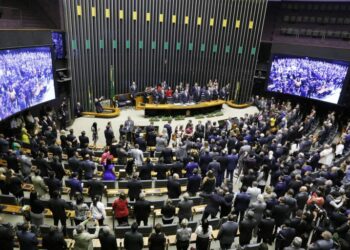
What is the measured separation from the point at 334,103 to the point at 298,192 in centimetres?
1053

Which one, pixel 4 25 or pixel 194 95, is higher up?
pixel 4 25

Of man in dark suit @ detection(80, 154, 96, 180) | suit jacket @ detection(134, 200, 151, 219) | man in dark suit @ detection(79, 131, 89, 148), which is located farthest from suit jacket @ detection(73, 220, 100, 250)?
man in dark suit @ detection(79, 131, 89, 148)

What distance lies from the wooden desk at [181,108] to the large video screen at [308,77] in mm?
3921

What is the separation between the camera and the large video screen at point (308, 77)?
15.4 meters

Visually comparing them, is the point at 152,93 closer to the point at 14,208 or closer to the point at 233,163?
the point at 233,163

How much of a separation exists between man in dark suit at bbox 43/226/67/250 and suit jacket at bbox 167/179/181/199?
2.60 meters

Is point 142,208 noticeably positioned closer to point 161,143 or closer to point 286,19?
point 161,143

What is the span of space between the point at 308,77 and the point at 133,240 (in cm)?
1490

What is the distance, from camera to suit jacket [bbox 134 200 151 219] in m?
5.74

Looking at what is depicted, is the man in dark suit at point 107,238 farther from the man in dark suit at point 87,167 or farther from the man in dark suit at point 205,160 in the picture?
the man in dark suit at point 205,160

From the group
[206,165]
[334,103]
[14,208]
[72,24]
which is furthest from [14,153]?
[334,103]

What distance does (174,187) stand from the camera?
6637mm

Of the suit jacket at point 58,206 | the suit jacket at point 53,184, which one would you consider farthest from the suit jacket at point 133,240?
the suit jacket at point 53,184

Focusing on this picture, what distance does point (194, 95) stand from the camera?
17.4m
